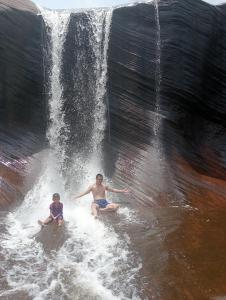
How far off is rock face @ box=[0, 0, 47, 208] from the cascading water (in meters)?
0.44

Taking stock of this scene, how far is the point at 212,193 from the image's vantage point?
1166 cm

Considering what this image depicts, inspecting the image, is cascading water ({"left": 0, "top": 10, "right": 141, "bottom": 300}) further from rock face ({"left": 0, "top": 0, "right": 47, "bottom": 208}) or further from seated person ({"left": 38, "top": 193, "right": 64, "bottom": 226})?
rock face ({"left": 0, "top": 0, "right": 47, "bottom": 208})

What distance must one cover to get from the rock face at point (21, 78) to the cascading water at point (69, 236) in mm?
439

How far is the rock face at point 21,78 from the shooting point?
44.4ft

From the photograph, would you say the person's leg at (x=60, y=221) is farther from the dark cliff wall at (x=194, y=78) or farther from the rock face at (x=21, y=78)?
the dark cliff wall at (x=194, y=78)

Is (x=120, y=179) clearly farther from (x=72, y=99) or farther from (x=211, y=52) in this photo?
(x=211, y=52)

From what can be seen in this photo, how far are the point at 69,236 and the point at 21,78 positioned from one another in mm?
7267

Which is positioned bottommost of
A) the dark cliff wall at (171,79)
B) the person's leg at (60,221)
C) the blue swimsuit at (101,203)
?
the blue swimsuit at (101,203)

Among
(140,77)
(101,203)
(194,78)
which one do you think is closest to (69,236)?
(101,203)

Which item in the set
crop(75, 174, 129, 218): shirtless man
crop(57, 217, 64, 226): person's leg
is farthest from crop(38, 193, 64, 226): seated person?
crop(75, 174, 129, 218): shirtless man

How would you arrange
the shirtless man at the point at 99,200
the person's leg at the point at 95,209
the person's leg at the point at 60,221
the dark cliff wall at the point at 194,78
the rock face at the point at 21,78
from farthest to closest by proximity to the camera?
the dark cliff wall at the point at 194,78 < the rock face at the point at 21,78 < the shirtless man at the point at 99,200 < the person's leg at the point at 95,209 < the person's leg at the point at 60,221

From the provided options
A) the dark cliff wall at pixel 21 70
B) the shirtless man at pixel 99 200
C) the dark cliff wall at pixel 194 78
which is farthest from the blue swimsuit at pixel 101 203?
the dark cliff wall at pixel 21 70

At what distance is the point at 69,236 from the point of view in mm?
8320

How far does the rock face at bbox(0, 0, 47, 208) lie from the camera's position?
13547mm
